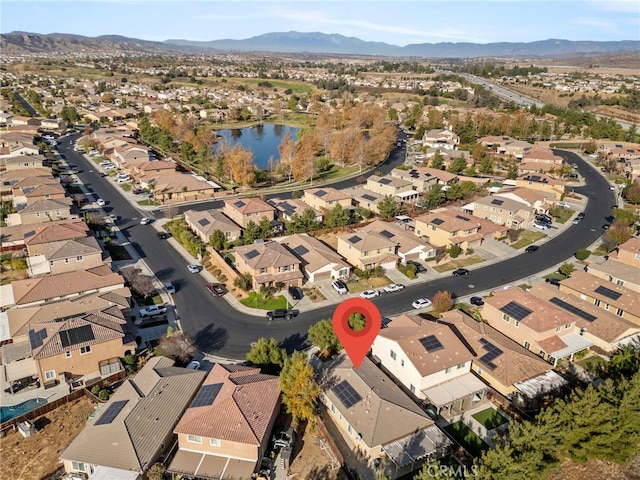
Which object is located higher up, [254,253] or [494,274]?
[254,253]

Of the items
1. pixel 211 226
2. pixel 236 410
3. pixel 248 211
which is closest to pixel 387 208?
pixel 248 211

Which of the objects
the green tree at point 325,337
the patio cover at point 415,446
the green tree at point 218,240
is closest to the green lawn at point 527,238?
the green tree at point 325,337

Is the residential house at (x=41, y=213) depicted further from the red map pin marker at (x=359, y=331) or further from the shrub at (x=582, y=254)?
the shrub at (x=582, y=254)

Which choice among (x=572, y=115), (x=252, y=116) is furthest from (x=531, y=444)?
(x=252, y=116)

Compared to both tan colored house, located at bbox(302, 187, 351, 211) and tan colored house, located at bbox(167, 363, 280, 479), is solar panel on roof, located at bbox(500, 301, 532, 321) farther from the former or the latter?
tan colored house, located at bbox(302, 187, 351, 211)

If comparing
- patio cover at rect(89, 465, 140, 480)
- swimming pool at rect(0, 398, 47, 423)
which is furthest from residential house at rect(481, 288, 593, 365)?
swimming pool at rect(0, 398, 47, 423)

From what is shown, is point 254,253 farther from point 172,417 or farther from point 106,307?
point 172,417
